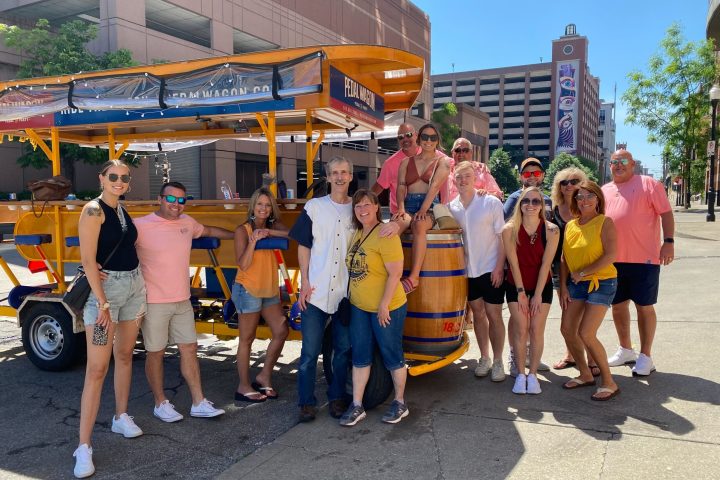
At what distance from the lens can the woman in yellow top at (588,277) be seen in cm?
430

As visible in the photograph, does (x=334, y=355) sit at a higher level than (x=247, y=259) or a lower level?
lower

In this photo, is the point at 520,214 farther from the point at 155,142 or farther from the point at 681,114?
the point at 681,114

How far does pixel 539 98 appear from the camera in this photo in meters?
119

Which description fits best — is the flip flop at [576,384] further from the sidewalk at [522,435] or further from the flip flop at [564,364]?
the flip flop at [564,364]

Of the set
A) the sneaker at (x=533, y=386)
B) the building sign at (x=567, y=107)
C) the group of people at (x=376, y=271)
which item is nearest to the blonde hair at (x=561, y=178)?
the group of people at (x=376, y=271)

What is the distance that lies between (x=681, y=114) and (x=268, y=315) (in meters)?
29.3

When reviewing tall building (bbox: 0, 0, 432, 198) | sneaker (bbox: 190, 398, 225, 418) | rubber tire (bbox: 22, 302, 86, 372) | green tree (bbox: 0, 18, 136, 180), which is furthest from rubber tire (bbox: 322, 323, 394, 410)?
green tree (bbox: 0, 18, 136, 180)

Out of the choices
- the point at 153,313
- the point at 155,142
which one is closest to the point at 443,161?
the point at 153,313

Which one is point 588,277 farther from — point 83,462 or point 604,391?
point 83,462

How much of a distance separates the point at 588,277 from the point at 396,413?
1.81 m

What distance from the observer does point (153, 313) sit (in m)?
3.87

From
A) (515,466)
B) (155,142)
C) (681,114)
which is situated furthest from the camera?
(681,114)

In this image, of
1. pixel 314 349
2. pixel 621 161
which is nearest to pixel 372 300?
pixel 314 349

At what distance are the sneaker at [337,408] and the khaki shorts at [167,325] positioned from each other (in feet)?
3.63
